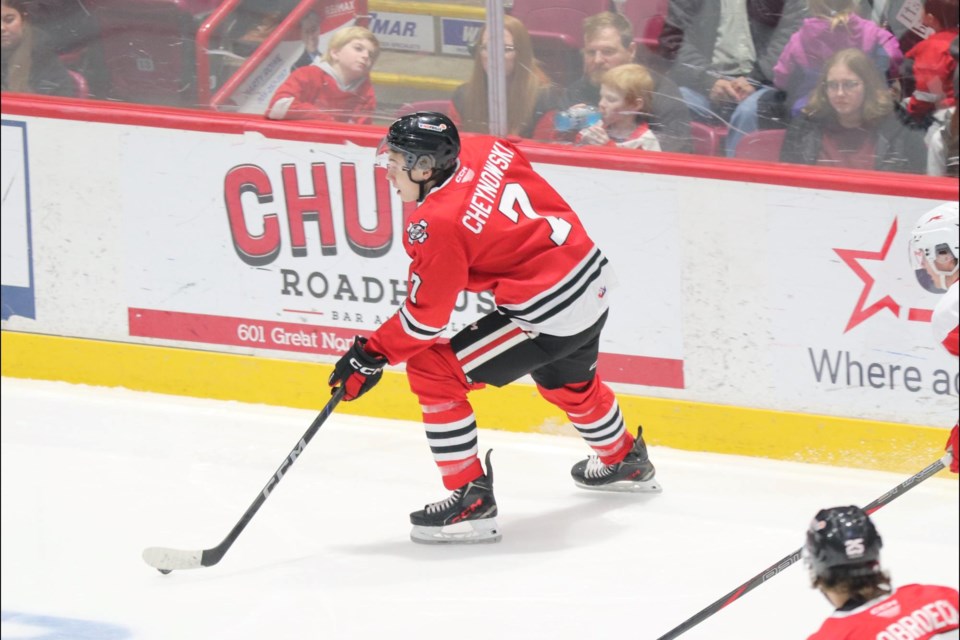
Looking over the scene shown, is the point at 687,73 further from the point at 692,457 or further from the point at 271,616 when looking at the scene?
the point at 271,616

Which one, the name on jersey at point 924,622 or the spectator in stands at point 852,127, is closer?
the name on jersey at point 924,622

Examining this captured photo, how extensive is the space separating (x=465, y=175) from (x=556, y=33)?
1.07 m

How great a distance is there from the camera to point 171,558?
150 inches

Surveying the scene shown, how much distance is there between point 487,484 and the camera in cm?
397

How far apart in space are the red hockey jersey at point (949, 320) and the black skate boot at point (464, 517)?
142 centimetres

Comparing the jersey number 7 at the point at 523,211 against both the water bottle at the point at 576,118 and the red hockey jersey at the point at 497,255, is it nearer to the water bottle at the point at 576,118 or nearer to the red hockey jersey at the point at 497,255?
the red hockey jersey at the point at 497,255

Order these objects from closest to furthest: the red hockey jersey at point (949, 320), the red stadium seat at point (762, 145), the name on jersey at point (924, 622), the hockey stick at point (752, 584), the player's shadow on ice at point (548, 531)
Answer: the name on jersey at point (924, 622), the red hockey jersey at point (949, 320), the hockey stick at point (752, 584), the player's shadow on ice at point (548, 531), the red stadium seat at point (762, 145)

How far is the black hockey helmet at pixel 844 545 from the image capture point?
2230 millimetres

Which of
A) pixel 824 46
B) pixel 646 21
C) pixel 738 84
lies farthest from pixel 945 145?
pixel 646 21

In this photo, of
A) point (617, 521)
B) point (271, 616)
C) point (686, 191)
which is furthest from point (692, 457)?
point (271, 616)

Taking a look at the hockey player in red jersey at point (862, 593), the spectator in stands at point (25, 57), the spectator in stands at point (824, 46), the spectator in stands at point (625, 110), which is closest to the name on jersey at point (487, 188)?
the spectator in stands at point (625, 110)

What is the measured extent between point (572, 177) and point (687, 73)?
0.46 metres

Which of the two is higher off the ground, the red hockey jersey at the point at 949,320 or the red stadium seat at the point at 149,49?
the red stadium seat at the point at 149,49

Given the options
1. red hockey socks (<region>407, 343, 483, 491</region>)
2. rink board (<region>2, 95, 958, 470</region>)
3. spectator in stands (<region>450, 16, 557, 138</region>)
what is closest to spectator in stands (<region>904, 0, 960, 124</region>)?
rink board (<region>2, 95, 958, 470</region>)
